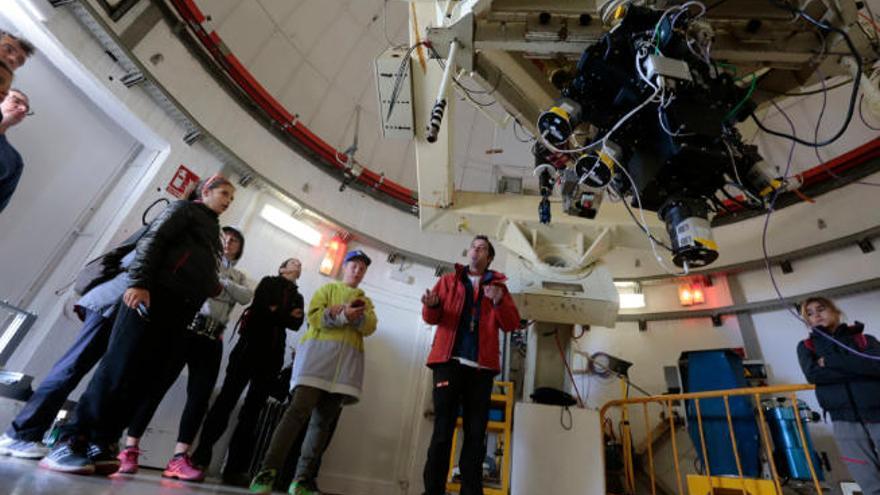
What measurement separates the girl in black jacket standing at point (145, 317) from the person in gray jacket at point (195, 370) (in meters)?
0.19

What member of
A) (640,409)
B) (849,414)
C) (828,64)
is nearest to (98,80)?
(828,64)

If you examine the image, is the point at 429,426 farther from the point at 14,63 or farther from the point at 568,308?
the point at 14,63

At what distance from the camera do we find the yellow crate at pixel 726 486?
253 centimetres

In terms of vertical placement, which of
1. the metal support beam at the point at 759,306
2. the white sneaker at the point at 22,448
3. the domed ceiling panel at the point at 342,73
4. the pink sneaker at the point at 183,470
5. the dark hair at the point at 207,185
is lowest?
the pink sneaker at the point at 183,470

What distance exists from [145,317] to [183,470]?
1.03 m

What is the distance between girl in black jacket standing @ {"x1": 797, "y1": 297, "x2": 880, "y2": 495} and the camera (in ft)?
6.57

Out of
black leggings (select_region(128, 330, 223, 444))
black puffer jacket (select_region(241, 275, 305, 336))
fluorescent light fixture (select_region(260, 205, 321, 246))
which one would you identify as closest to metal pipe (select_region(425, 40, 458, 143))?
black leggings (select_region(128, 330, 223, 444))

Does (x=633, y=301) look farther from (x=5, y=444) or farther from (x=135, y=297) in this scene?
(x=5, y=444)

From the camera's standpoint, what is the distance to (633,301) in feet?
17.2

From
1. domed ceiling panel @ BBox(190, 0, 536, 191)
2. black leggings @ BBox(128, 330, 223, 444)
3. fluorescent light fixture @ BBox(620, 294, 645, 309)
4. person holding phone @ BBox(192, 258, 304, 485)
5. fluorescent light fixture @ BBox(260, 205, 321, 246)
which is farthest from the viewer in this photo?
fluorescent light fixture @ BBox(620, 294, 645, 309)

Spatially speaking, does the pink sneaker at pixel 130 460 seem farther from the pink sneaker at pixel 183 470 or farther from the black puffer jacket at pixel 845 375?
the black puffer jacket at pixel 845 375

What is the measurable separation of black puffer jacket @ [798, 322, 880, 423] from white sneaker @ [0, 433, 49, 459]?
368cm

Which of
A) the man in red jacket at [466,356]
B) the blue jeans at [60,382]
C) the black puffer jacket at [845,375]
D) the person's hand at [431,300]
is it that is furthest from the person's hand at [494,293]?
the blue jeans at [60,382]

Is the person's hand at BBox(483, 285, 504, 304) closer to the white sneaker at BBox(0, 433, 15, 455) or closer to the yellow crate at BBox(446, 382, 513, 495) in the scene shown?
the yellow crate at BBox(446, 382, 513, 495)
